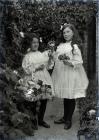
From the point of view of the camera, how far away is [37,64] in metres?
5.60

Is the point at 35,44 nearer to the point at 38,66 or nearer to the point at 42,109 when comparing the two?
the point at 38,66

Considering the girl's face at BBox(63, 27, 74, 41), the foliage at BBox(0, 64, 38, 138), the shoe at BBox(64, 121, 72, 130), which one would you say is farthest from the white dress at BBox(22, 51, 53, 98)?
the shoe at BBox(64, 121, 72, 130)

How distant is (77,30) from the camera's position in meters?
5.59

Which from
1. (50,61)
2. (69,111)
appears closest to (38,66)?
(50,61)

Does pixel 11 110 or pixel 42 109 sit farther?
pixel 42 109

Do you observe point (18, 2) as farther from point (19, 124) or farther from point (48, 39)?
point (19, 124)

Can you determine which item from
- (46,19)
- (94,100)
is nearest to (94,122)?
(94,100)

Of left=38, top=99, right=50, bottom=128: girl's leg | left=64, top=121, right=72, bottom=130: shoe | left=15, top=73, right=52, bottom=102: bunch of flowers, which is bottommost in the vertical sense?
left=64, top=121, right=72, bottom=130: shoe

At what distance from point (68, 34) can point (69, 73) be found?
1.28 feet

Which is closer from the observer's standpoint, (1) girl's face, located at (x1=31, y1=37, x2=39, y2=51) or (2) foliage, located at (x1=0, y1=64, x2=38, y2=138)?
(2) foliage, located at (x1=0, y1=64, x2=38, y2=138)

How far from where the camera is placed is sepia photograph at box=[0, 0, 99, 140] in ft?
18.2

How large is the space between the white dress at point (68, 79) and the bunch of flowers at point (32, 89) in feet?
0.33

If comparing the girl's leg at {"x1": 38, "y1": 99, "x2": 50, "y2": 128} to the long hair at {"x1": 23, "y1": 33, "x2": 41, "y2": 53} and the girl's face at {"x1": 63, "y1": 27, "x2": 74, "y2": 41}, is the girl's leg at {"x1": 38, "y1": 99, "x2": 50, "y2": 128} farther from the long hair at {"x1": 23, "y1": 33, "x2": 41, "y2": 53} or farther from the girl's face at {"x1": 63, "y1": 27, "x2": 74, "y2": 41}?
the girl's face at {"x1": 63, "y1": 27, "x2": 74, "y2": 41}

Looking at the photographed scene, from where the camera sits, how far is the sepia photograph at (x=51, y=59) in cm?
556
